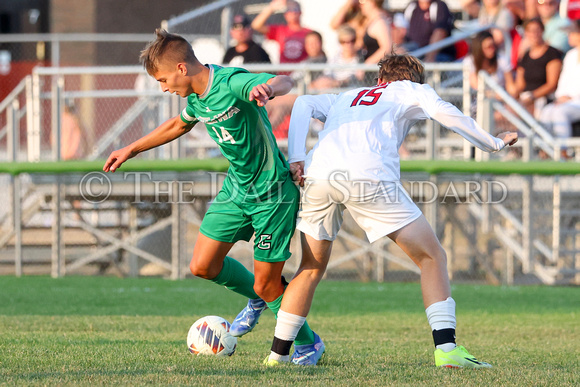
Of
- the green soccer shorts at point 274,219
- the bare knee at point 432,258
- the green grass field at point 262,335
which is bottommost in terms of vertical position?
the green grass field at point 262,335

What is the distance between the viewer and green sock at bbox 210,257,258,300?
5.61 metres

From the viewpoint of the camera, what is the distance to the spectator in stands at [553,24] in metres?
13.3

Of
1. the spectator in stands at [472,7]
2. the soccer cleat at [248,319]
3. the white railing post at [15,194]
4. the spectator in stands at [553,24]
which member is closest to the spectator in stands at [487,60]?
the spectator in stands at [553,24]

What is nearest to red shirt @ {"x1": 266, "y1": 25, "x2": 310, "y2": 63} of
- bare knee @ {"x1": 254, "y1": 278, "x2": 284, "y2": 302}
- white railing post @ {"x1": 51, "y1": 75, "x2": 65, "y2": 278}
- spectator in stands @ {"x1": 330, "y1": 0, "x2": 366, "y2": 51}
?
spectator in stands @ {"x1": 330, "y1": 0, "x2": 366, "y2": 51}

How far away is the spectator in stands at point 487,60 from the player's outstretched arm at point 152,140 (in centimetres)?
772

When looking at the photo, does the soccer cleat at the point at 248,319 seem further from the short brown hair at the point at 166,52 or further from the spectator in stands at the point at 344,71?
the spectator in stands at the point at 344,71

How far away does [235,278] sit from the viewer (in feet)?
18.5

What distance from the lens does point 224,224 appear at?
5.41m

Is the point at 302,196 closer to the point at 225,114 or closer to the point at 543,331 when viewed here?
the point at 225,114

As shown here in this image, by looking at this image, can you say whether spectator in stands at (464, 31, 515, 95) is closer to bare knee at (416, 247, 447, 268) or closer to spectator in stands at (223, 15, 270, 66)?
spectator in stands at (223, 15, 270, 66)

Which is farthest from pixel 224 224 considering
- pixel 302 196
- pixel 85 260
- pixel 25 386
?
pixel 85 260

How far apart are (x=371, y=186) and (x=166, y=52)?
144cm

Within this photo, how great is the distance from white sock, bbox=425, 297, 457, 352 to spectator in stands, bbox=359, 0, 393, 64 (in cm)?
782

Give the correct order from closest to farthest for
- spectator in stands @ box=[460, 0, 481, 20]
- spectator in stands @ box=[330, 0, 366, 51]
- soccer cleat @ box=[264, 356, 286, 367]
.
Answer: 1. soccer cleat @ box=[264, 356, 286, 367]
2. spectator in stands @ box=[330, 0, 366, 51]
3. spectator in stands @ box=[460, 0, 481, 20]
